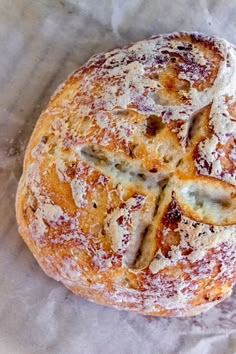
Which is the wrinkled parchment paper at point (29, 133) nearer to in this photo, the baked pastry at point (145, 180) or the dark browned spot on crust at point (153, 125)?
the baked pastry at point (145, 180)

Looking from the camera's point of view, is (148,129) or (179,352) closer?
(148,129)

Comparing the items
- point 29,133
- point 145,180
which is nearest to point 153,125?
point 145,180

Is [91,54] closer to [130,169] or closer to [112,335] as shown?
[130,169]

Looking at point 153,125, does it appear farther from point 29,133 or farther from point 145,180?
point 29,133

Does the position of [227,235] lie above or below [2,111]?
above

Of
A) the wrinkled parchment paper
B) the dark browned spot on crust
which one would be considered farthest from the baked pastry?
the wrinkled parchment paper

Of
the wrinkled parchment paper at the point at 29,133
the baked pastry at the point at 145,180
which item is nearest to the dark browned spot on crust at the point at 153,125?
the baked pastry at the point at 145,180

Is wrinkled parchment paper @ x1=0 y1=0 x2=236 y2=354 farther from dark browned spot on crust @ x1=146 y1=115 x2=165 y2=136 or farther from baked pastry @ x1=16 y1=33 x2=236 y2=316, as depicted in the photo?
dark browned spot on crust @ x1=146 y1=115 x2=165 y2=136

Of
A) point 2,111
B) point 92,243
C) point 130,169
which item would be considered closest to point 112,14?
point 2,111
